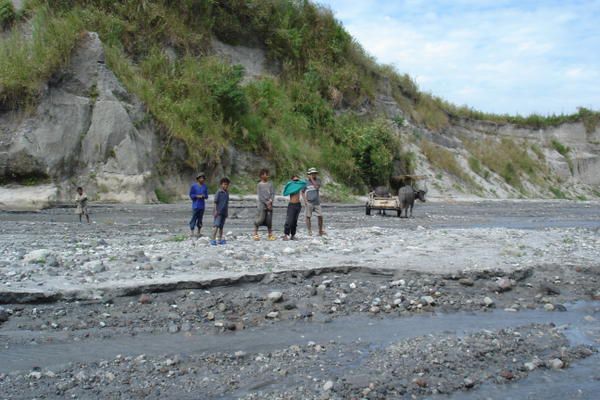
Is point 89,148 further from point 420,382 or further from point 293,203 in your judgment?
point 420,382

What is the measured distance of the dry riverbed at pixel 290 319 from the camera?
561 centimetres

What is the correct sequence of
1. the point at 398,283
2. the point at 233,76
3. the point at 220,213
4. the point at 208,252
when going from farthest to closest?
the point at 233,76, the point at 220,213, the point at 208,252, the point at 398,283

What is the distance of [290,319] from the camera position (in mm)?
7621

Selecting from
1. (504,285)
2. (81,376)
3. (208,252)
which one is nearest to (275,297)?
(208,252)

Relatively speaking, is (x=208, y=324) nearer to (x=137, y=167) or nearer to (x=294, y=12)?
(x=137, y=167)

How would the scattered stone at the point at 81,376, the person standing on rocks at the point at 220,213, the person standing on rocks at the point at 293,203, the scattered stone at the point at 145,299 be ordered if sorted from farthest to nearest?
the person standing on rocks at the point at 293,203, the person standing on rocks at the point at 220,213, the scattered stone at the point at 145,299, the scattered stone at the point at 81,376

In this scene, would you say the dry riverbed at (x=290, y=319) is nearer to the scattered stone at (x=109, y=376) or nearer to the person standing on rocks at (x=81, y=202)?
the scattered stone at (x=109, y=376)

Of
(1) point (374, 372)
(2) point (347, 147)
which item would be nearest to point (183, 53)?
(2) point (347, 147)

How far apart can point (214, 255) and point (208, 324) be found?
10.3ft

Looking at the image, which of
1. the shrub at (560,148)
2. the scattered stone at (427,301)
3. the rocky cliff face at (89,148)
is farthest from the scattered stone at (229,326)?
the shrub at (560,148)

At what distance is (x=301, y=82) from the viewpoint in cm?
3644

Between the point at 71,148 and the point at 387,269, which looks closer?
the point at 387,269

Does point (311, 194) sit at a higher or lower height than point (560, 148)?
lower

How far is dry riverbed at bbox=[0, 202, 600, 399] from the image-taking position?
5.61 meters
